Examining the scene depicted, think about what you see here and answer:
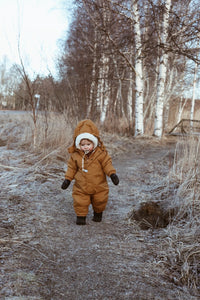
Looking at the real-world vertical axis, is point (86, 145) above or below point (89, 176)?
above

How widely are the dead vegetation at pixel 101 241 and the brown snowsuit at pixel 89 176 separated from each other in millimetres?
236

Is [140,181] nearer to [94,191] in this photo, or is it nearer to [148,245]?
[94,191]

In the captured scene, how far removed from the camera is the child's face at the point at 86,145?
8.08ft

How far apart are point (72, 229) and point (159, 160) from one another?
11.9ft

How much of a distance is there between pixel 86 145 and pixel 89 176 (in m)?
0.32

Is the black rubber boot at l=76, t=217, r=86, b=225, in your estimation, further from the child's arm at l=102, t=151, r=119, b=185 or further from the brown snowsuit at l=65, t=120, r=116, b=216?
the child's arm at l=102, t=151, r=119, b=185

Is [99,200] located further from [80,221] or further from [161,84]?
[161,84]

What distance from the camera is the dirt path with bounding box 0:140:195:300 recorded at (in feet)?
4.72

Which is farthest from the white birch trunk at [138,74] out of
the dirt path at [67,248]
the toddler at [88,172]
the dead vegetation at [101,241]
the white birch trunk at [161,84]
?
the toddler at [88,172]

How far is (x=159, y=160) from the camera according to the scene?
5.48 metres

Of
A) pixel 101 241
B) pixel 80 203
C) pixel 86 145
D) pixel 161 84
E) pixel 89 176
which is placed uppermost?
pixel 161 84

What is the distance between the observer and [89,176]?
2436 mm

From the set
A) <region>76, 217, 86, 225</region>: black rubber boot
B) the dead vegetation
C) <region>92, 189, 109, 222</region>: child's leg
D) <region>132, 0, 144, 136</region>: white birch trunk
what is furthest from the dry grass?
<region>132, 0, 144, 136</region>: white birch trunk

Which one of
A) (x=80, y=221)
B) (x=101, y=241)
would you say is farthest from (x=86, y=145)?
(x=101, y=241)
